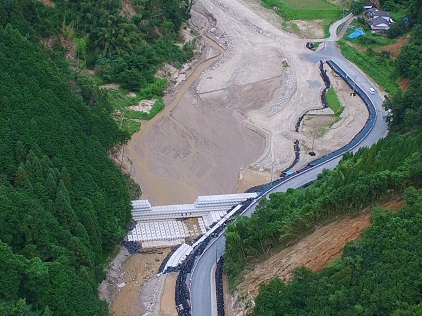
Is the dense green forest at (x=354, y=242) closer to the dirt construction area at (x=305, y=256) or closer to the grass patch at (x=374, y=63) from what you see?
the dirt construction area at (x=305, y=256)

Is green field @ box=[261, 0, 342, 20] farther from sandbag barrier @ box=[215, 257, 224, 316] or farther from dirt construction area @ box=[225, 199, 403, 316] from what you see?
dirt construction area @ box=[225, 199, 403, 316]

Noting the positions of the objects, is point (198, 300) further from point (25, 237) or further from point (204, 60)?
point (204, 60)

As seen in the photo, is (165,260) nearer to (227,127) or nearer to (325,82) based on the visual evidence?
(227,127)

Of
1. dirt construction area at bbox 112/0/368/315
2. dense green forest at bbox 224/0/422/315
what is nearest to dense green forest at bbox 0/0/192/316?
dirt construction area at bbox 112/0/368/315

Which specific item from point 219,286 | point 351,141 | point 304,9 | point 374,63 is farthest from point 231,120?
point 304,9

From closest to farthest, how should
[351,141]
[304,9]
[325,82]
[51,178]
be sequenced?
[51,178], [351,141], [325,82], [304,9]

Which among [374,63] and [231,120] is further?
[374,63]

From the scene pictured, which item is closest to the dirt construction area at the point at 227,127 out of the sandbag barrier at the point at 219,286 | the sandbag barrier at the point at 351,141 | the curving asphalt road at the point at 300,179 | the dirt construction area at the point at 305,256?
the sandbag barrier at the point at 351,141
